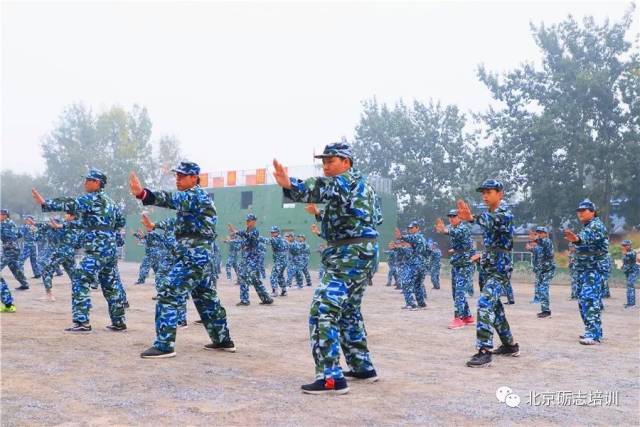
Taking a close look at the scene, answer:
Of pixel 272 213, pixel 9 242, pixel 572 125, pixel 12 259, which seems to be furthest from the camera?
pixel 272 213

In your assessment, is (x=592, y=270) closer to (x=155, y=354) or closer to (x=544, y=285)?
Answer: (x=544, y=285)

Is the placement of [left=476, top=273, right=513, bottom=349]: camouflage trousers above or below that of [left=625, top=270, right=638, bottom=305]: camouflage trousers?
above

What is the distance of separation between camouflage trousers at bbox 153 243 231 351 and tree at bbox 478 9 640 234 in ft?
98.0

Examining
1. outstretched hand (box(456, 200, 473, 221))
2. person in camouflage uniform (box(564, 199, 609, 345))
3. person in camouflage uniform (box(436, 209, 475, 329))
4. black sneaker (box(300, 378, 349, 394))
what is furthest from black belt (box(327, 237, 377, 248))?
person in camouflage uniform (box(436, 209, 475, 329))

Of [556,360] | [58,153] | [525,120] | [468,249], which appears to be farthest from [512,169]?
[58,153]

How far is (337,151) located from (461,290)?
589 centimetres

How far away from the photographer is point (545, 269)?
13234 millimetres

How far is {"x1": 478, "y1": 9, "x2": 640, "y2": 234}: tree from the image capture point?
31.8 m

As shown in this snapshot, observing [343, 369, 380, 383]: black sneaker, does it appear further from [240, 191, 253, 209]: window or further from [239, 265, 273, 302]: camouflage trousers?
[240, 191, 253, 209]: window

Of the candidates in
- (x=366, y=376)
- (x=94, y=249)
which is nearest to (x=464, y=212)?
(x=366, y=376)

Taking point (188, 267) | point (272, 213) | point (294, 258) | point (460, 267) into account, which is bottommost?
point (294, 258)

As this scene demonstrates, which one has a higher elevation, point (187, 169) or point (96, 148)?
point (96, 148)

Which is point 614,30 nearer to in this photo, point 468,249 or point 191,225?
point 468,249

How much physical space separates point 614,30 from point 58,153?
52143 mm
